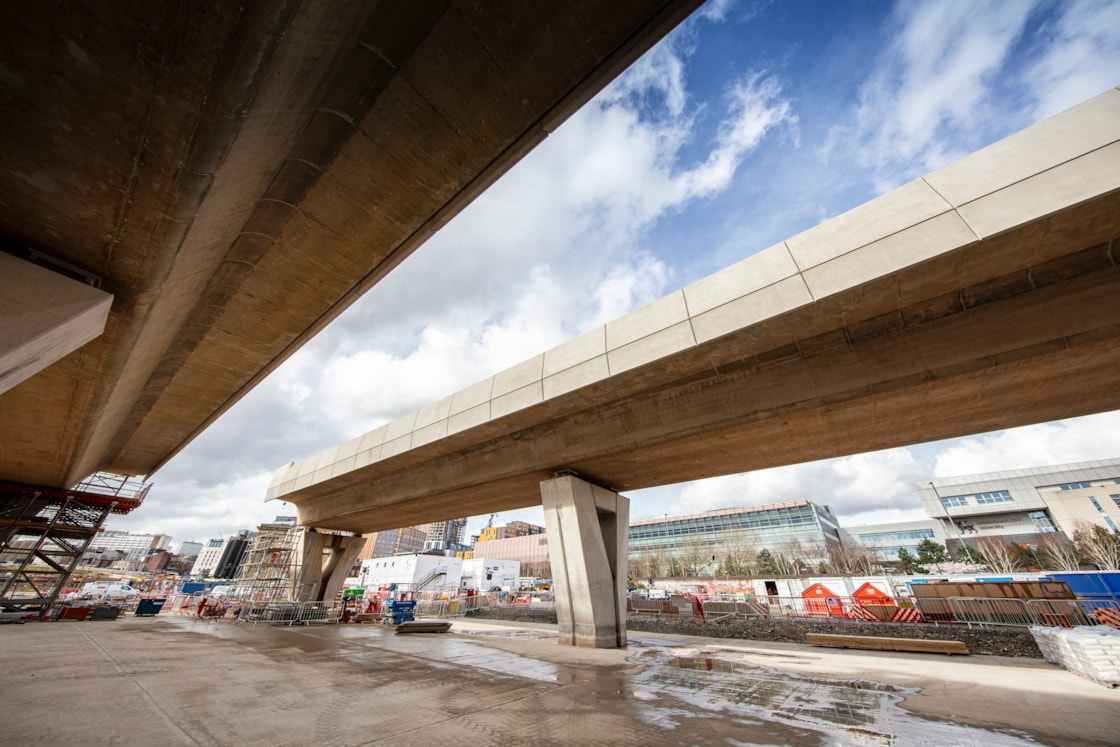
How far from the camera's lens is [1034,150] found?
6125mm

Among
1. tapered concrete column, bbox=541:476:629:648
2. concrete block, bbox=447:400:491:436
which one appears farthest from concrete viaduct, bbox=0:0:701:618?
tapered concrete column, bbox=541:476:629:648

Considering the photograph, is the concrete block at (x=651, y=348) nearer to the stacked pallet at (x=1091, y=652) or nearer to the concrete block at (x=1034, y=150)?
the concrete block at (x=1034, y=150)

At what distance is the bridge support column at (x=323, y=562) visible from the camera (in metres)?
24.3

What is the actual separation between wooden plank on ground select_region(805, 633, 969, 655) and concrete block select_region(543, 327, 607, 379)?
1154 centimetres

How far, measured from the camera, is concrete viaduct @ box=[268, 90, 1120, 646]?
20.8 feet

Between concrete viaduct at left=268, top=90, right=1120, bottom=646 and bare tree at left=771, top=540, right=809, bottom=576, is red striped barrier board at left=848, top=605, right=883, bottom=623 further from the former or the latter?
bare tree at left=771, top=540, right=809, bottom=576

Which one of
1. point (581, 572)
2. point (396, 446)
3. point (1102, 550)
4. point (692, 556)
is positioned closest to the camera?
point (581, 572)

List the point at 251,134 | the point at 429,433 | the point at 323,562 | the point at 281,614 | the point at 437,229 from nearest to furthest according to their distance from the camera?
the point at 251,134 → the point at 437,229 → the point at 429,433 → the point at 281,614 → the point at 323,562

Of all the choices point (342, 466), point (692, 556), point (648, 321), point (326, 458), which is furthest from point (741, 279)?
point (692, 556)

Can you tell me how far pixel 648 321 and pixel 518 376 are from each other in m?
4.32

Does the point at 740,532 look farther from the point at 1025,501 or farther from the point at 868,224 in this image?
the point at 868,224

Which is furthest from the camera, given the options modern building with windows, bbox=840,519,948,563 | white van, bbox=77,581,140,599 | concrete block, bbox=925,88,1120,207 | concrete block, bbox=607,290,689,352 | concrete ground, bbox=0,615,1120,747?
modern building with windows, bbox=840,519,948,563

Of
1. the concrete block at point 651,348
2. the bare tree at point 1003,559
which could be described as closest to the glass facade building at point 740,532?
the bare tree at point 1003,559

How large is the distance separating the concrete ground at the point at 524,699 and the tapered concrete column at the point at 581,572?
2291mm
